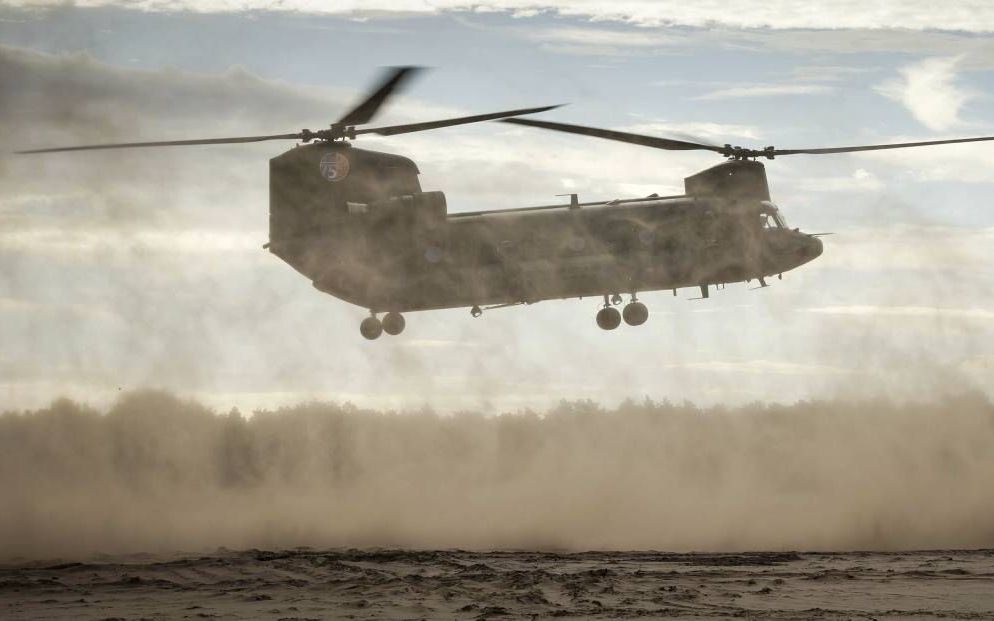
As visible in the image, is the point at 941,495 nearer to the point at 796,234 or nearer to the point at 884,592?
the point at 884,592

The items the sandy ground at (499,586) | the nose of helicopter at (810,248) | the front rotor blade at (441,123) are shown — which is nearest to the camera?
the front rotor blade at (441,123)

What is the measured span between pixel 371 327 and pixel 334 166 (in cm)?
488

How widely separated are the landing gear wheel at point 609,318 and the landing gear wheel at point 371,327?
6590mm

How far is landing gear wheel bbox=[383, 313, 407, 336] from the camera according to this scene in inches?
1534

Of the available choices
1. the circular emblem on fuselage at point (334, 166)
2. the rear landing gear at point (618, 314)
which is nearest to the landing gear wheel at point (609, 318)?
the rear landing gear at point (618, 314)

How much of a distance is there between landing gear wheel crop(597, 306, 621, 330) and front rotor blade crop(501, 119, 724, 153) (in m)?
5.04

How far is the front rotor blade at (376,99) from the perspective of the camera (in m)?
33.7

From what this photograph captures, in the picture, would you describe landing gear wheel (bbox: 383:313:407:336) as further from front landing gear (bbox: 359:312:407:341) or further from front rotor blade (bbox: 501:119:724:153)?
front rotor blade (bbox: 501:119:724:153)

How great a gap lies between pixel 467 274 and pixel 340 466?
30135mm

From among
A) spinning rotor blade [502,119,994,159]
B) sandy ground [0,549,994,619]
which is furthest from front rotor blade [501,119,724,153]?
sandy ground [0,549,994,619]

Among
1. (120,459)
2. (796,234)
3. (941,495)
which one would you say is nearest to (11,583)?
(120,459)

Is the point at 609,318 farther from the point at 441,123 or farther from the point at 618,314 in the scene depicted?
the point at 441,123

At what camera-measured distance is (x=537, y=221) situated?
39.2 m

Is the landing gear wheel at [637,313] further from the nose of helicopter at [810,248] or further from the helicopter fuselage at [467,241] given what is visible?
the nose of helicopter at [810,248]
